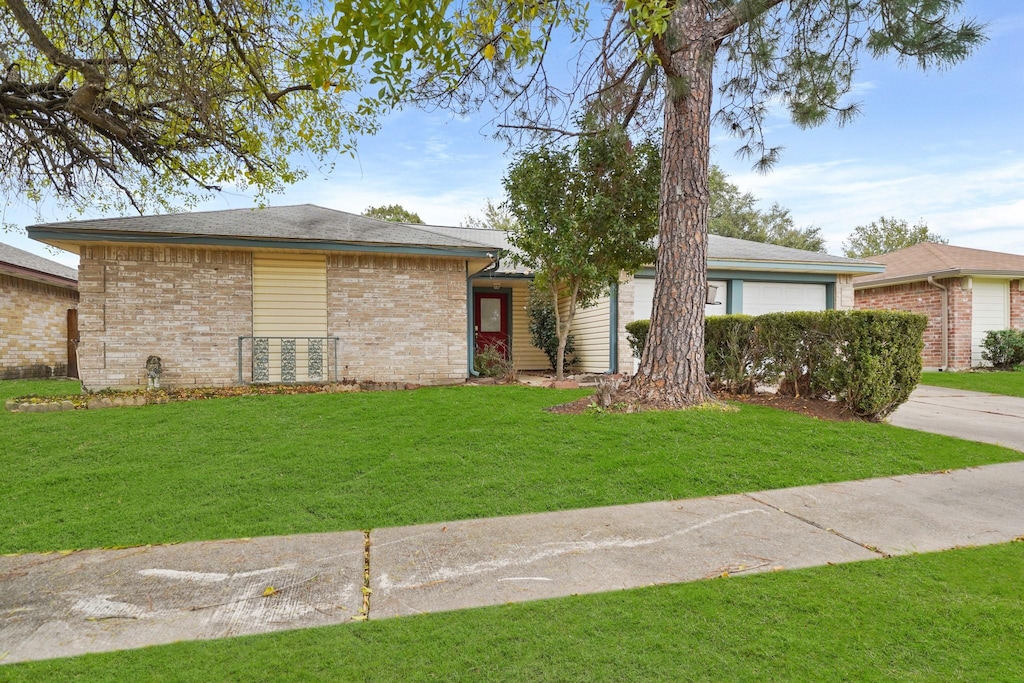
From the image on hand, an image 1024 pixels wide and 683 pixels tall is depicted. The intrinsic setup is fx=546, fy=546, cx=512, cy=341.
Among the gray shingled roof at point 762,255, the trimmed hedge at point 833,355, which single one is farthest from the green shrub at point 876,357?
the gray shingled roof at point 762,255

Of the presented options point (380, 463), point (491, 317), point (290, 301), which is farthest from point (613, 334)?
point (380, 463)

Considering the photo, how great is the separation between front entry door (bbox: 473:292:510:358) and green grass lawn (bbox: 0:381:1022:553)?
7338 millimetres

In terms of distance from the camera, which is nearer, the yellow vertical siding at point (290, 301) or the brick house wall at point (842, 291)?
the yellow vertical siding at point (290, 301)

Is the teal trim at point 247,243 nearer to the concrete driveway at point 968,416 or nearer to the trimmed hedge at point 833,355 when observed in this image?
the trimmed hedge at point 833,355

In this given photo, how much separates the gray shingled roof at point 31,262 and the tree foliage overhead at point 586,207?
12.2 meters

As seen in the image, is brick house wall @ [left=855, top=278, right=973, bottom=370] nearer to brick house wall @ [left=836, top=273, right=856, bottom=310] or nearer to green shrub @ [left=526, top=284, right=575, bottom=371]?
brick house wall @ [left=836, top=273, right=856, bottom=310]

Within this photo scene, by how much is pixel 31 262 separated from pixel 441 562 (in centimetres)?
1767

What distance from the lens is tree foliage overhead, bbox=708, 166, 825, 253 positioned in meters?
31.5

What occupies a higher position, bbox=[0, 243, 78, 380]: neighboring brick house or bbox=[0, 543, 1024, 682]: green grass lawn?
bbox=[0, 243, 78, 380]: neighboring brick house

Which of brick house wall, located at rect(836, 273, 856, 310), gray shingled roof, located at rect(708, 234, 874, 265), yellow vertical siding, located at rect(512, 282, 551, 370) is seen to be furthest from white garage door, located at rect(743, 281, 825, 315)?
yellow vertical siding, located at rect(512, 282, 551, 370)

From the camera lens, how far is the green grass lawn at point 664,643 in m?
1.94

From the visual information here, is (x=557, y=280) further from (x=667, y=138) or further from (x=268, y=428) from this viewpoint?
(x=268, y=428)

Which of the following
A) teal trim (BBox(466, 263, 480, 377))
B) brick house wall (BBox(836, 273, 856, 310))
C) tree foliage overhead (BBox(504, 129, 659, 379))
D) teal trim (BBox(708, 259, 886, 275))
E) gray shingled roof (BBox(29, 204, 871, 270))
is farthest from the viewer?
brick house wall (BBox(836, 273, 856, 310))

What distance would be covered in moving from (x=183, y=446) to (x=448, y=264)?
605 centimetres
